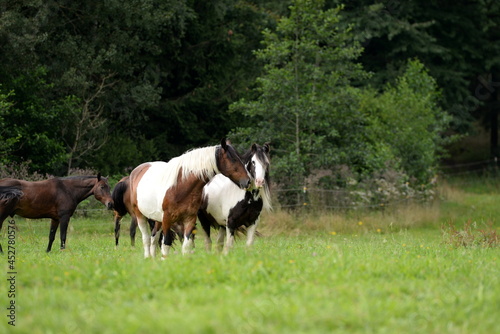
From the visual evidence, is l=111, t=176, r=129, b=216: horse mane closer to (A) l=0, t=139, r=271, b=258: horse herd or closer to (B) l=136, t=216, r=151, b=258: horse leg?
(A) l=0, t=139, r=271, b=258: horse herd

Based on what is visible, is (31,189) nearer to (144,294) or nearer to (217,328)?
(144,294)

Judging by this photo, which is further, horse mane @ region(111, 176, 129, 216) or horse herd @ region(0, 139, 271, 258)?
horse mane @ region(111, 176, 129, 216)

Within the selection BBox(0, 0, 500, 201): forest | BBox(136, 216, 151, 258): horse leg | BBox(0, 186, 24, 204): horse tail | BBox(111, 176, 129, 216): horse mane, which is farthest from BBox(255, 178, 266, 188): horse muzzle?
BBox(0, 0, 500, 201): forest

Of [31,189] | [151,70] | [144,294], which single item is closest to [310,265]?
[144,294]

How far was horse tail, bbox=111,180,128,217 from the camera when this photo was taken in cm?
1458

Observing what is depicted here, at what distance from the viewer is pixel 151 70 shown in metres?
33.8

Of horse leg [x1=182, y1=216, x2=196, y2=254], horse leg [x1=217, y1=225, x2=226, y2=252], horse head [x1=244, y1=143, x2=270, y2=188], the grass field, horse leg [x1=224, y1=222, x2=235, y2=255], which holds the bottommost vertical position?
horse leg [x1=217, y1=225, x2=226, y2=252]

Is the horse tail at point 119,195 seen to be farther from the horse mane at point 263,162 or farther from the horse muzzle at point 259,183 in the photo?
the horse muzzle at point 259,183

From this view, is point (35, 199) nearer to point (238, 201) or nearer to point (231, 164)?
point (238, 201)

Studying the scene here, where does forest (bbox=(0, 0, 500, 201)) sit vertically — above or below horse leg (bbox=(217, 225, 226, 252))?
above

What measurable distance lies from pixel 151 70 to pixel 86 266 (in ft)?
84.6

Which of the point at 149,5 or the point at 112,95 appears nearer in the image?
the point at 149,5

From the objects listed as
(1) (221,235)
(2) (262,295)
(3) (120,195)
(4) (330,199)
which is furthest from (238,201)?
(4) (330,199)

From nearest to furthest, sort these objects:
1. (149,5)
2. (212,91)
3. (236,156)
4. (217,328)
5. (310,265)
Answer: (217,328), (310,265), (236,156), (149,5), (212,91)
